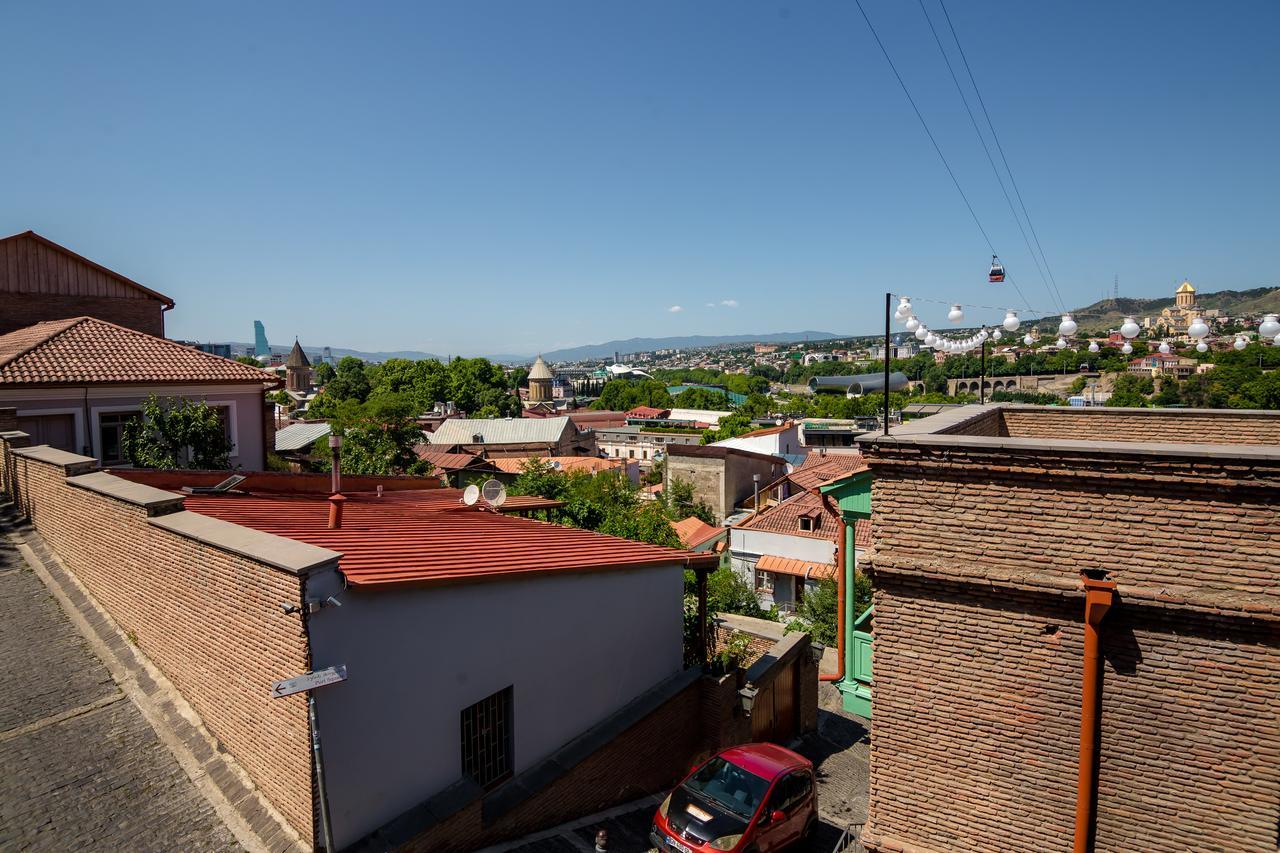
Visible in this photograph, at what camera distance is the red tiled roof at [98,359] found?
12820 mm

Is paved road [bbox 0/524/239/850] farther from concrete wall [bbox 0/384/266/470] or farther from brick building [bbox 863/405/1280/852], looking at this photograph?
concrete wall [bbox 0/384/266/470]

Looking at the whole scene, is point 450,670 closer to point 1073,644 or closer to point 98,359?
point 1073,644

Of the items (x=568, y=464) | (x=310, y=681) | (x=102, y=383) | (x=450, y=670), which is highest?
(x=102, y=383)

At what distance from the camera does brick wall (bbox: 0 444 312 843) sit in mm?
5652

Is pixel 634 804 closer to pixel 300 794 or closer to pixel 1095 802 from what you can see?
pixel 300 794

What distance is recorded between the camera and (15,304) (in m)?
16.6

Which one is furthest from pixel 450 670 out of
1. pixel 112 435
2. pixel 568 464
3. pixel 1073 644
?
pixel 568 464

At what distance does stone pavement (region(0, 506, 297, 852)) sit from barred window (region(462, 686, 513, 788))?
2.12 metres

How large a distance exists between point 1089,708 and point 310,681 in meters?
5.98

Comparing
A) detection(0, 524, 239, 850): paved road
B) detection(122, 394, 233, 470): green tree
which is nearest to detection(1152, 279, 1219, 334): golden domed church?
detection(0, 524, 239, 850): paved road

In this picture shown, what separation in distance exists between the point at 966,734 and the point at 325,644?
17.8 ft

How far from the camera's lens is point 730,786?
8555mm

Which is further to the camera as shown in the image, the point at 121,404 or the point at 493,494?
the point at 121,404

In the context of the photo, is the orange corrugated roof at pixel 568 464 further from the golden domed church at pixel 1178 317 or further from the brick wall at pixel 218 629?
the brick wall at pixel 218 629
